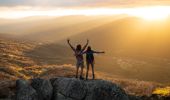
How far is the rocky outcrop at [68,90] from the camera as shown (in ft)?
98.4

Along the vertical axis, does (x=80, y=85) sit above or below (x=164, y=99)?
above

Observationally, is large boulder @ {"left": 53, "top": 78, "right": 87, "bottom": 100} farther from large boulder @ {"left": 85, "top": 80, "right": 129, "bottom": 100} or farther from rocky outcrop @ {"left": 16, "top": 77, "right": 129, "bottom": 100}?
large boulder @ {"left": 85, "top": 80, "right": 129, "bottom": 100}

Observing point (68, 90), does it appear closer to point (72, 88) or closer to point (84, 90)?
point (72, 88)

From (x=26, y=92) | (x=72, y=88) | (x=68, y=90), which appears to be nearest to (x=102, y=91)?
(x=72, y=88)

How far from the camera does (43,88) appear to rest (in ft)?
99.9

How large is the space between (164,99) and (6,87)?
709 inches

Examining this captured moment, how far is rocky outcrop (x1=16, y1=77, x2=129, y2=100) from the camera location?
30.0 meters

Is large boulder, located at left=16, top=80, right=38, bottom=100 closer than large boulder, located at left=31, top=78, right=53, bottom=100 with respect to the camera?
Yes

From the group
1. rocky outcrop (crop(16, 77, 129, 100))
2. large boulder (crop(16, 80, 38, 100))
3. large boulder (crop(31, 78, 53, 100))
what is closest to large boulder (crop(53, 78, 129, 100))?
rocky outcrop (crop(16, 77, 129, 100))

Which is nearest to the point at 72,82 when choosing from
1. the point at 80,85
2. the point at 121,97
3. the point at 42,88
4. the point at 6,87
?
the point at 80,85

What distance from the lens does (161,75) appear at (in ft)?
471

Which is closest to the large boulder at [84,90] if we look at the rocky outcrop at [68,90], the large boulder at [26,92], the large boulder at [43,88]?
the rocky outcrop at [68,90]

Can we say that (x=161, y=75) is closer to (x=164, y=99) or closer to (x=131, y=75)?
(x=131, y=75)

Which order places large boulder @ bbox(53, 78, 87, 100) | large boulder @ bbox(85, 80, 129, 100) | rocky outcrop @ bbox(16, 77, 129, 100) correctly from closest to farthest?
rocky outcrop @ bbox(16, 77, 129, 100), large boulder @ bbox(53, 78, 87, 100), large boulder @ bbox(85, 80, 129, 100)
